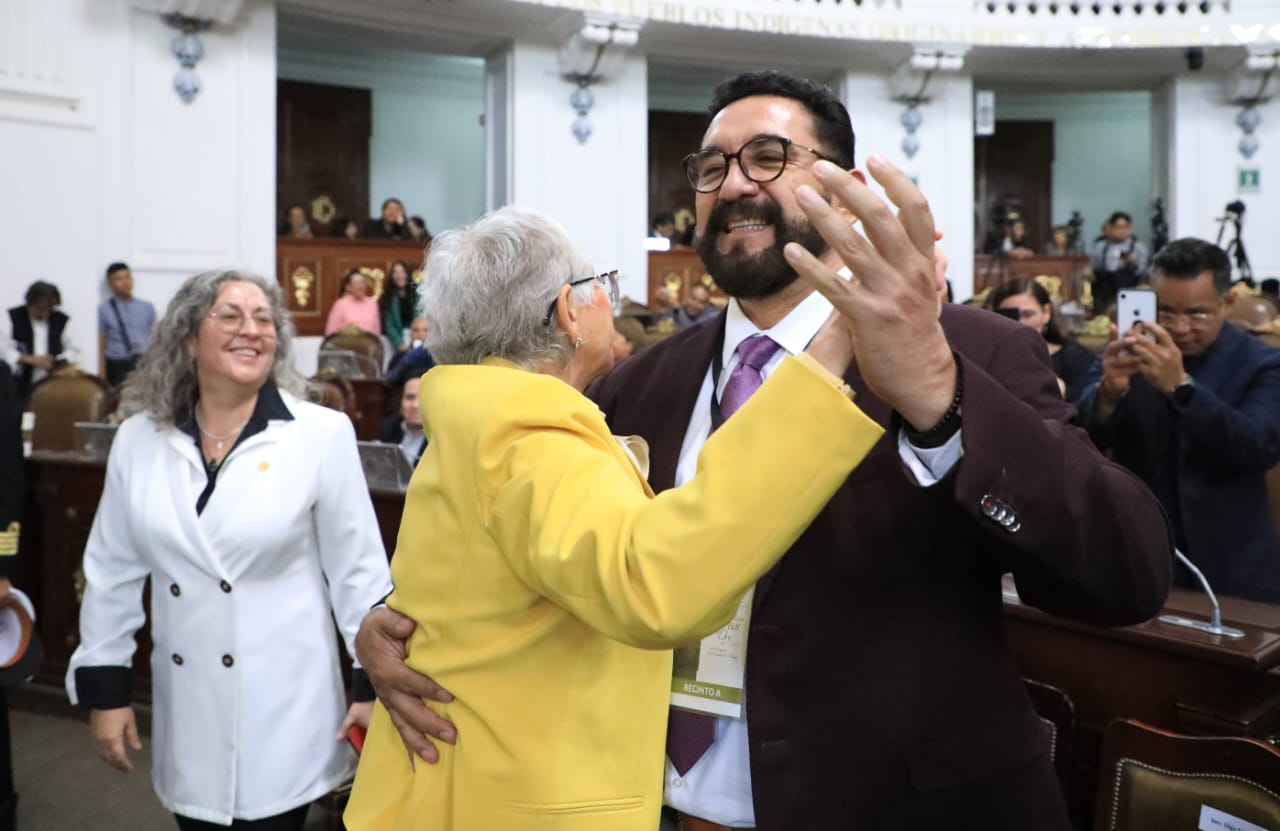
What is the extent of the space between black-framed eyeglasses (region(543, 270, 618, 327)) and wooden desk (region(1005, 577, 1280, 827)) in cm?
123

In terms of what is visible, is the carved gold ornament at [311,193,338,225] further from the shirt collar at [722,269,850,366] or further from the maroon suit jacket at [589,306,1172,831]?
the maroon suit jacket at [589,306,1172,831]

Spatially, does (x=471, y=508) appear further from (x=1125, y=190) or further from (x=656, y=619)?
(x=1125, y=190)

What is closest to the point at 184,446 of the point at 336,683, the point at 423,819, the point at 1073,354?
the point at 336,683

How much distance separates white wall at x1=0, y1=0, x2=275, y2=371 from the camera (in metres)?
9.11

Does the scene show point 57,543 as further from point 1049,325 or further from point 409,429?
point 1049,325

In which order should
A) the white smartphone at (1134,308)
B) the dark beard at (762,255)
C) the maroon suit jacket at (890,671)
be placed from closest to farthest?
the maroon suit jacket at (890,671)
the dark beard at (762,255)
the white smartphone at (1134,308)

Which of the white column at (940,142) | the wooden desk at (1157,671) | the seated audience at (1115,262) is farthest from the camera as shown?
the white column at (940,142)

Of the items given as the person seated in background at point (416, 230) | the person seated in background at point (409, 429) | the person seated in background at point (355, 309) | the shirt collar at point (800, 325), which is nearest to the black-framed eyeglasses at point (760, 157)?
the shirt collar at point (800, 325)

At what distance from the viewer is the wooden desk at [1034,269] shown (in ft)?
44.7

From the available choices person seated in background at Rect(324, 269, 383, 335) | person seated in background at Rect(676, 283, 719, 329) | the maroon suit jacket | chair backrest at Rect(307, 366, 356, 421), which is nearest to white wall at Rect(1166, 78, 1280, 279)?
person seated in background at Rect(676, 283, 719, 329)

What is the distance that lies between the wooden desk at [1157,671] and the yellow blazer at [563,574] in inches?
50.9

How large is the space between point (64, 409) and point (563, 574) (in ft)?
18.3

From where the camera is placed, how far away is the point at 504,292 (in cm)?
141

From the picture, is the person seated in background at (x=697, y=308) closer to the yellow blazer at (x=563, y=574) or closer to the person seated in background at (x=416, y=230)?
the person seated in background at (x=416, y=230)
